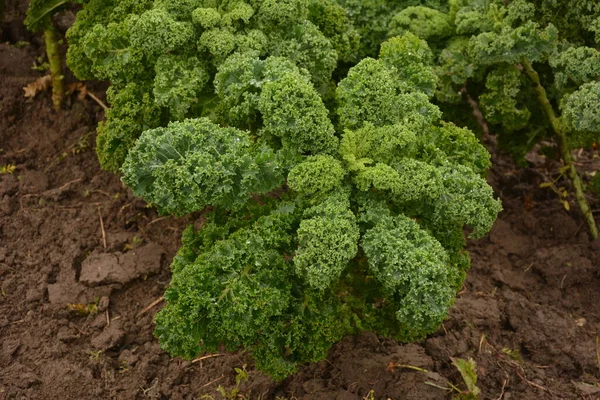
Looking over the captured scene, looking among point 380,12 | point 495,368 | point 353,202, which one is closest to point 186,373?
point 353,202

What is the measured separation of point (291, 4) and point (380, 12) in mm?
1317

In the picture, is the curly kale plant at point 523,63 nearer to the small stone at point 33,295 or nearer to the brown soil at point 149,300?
the brown soil at point 149,300

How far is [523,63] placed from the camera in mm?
4750

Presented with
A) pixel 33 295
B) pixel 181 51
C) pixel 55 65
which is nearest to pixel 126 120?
pixel 181 51

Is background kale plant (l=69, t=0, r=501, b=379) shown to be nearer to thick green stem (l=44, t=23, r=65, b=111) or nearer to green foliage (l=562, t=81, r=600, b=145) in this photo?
green foliage (l=562, t=81, r=600, b=145)

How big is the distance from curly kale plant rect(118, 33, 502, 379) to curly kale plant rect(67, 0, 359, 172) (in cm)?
4

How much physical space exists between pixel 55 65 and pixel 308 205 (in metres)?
3.03

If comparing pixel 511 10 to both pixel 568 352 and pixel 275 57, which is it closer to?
pixel 275 57

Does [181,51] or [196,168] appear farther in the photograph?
[181,51]

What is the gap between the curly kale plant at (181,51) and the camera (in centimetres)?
408

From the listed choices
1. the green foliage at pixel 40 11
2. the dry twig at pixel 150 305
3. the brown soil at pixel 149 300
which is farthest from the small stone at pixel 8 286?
the green foliage at pixel 40 11

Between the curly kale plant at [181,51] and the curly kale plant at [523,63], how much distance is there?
3.31ft

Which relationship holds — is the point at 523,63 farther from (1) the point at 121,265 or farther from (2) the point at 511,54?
(1) the point at 121,265

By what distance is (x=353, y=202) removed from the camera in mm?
3686
